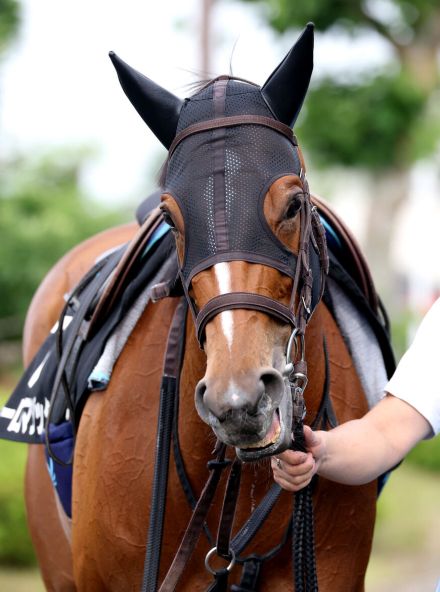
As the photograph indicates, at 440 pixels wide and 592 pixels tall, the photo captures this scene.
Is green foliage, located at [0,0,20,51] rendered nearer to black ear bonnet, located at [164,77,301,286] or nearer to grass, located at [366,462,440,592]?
grass, located at [366,462,440,592]

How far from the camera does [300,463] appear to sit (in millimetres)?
2553

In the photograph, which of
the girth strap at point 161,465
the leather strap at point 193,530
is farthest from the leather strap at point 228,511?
the girth strap at point 161,465

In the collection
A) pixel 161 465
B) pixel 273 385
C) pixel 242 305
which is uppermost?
pixel 242 305

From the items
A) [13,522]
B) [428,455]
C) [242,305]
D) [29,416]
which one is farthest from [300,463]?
[428,455]

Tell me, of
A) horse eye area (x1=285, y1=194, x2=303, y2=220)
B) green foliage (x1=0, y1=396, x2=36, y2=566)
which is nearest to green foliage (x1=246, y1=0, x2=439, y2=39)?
green foliage (x1=0, y1=396, x2=36, y2=566)

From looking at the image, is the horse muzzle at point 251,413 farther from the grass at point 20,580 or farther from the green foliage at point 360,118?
the green foliage at point 360,118

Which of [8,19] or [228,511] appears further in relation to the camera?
[8,19]

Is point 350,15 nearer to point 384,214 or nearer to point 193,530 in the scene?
point 384,214

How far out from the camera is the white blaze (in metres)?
2.32

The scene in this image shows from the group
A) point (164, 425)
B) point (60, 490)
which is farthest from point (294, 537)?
point (60, 490)

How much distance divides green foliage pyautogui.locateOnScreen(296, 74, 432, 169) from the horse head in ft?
32.9

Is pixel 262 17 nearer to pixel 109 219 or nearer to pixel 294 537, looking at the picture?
pixel 109 219

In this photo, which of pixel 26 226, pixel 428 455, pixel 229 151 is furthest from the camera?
pixel 26 226

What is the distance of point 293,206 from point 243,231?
19 cm
